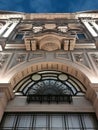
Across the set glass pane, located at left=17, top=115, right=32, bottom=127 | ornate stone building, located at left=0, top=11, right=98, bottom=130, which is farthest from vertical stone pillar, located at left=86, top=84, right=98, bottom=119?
glass pane, located at left=17, top=115, right=32, bottom=127

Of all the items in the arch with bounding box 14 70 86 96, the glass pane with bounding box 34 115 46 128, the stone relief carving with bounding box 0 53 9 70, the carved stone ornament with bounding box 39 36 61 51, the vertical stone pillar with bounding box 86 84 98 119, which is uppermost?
the carved stone ornament with bounding box 39 36 61 51

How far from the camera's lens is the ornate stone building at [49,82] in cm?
872

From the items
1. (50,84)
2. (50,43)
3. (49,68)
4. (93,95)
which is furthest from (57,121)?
(50,43)

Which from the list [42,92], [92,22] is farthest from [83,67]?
[92,22]

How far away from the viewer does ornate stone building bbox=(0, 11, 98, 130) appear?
8.72 metres

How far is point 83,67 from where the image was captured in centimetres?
1080

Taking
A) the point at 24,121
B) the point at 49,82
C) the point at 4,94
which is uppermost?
the point at 49,82

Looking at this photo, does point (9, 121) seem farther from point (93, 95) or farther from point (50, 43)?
point (50, 43)

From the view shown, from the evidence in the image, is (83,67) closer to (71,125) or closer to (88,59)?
(88,59)

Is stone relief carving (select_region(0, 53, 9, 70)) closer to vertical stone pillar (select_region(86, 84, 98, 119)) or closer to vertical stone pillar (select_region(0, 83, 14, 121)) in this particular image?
vertical stone pillar (select_region(0, 83, 14, 121))

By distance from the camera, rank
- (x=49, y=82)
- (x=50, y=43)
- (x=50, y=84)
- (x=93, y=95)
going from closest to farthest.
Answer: (x=93, y=95) < (x=50, y=84) < (x=49, y=82) < (x=50, y=43)

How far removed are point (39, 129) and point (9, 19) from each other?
13656 millimetres

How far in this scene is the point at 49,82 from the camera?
1091cm

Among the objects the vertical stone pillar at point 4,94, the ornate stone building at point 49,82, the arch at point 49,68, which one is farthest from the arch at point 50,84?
the vertical stone pillar at point 4,94
